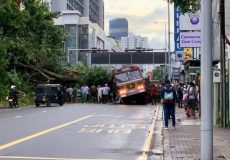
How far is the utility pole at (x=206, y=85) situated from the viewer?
12.0m

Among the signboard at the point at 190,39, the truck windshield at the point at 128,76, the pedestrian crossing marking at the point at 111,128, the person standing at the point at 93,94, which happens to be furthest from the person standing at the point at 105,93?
the signboard at the point at 190,39

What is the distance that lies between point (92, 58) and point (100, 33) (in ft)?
122

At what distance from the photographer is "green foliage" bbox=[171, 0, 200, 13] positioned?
2244 cm

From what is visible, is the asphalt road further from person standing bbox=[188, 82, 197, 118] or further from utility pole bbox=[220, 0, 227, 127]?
person standing bbox=[188, 82, 197, 118]

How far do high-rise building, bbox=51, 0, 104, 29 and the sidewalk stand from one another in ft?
367

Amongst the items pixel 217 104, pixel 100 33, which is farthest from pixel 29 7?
pixel 100 33

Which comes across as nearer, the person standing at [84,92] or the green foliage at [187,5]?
the green foliage at [187,5]

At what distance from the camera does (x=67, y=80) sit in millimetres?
58344

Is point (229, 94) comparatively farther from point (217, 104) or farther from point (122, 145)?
point (122, 145)

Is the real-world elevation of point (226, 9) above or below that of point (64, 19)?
below

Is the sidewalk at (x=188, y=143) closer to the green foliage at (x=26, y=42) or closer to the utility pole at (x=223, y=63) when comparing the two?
the utility pole at (x=223, y=63)

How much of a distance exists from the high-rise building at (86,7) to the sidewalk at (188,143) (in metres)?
112

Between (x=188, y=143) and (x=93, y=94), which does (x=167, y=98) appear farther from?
(x=93, y=94)

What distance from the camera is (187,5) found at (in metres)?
22.7
